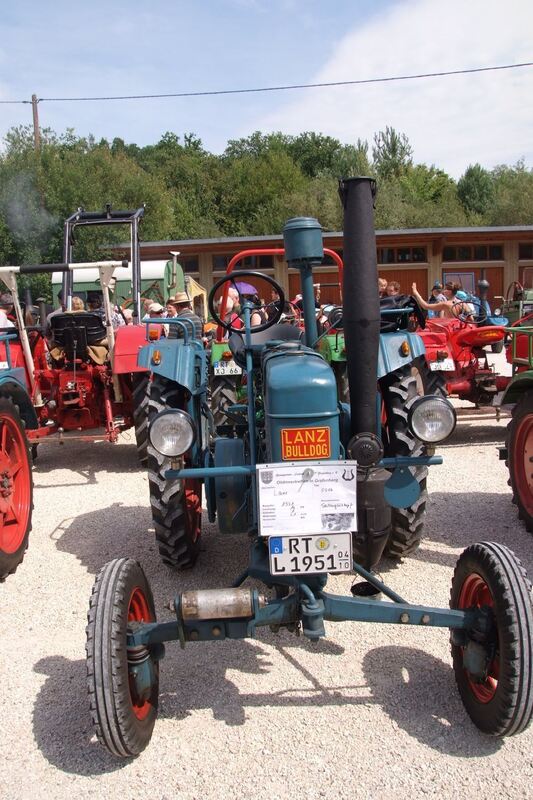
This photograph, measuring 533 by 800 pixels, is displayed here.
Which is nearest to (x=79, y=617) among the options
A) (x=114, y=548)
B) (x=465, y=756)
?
(x=114, y=548)

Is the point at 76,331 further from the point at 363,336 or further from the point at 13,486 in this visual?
the point at 363,336

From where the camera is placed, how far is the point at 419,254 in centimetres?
2194

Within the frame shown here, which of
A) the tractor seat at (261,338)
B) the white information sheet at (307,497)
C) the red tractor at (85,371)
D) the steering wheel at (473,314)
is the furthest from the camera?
the steering wheel at (473,314)

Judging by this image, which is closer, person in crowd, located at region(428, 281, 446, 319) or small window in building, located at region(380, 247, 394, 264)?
person in crowd, located at region(428, 281, 446, 319)

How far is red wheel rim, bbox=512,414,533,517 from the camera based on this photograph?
4.51m

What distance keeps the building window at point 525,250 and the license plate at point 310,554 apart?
22197mm

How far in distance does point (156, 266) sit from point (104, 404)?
7688 millimetres

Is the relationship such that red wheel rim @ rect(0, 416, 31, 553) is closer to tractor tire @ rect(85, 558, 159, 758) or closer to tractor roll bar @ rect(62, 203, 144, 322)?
tractor tire @ rect(85, 558, 159, 758)

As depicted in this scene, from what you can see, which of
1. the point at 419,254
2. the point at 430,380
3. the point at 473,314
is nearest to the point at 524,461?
the point at 430,380

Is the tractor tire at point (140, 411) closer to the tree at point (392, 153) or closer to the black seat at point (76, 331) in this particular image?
the black seat at point (76, 331)

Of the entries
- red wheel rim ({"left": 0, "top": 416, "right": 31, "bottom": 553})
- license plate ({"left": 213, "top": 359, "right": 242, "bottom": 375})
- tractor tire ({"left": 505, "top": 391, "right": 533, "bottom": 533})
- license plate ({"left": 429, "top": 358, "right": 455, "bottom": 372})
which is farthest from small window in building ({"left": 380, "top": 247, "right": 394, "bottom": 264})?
red wheel rim ({"left": 0, "top": 416, "right": 31, "bottom": 553})

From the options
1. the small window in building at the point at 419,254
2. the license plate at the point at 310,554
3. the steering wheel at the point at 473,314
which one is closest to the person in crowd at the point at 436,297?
the steering wheel at the point at 473,314

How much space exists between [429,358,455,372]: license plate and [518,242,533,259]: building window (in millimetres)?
17486

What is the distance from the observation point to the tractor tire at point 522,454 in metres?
4.50
